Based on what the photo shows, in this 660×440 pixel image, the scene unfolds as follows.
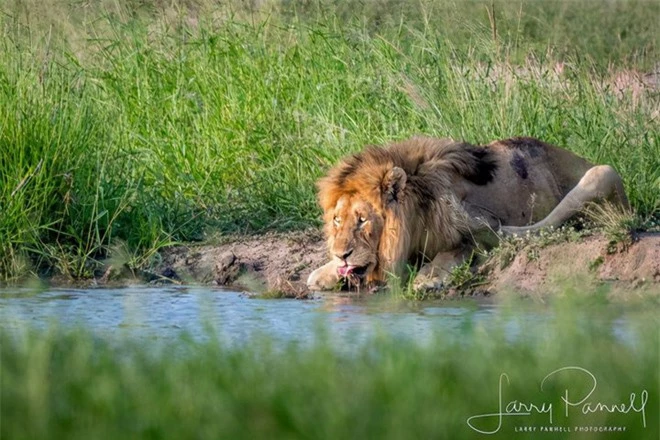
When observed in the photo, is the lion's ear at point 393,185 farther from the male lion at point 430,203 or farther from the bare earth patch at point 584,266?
the bare earth patch at point 584,266

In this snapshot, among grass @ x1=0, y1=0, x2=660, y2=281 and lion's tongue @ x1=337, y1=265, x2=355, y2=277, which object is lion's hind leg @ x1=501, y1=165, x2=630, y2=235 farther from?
lion's tongue @ x1=337, y1=265, x2=355, y2=277

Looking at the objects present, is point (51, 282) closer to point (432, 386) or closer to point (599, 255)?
point (599, 255)

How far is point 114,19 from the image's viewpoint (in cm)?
1159

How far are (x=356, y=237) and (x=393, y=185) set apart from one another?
375 mm

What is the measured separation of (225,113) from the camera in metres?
10.4

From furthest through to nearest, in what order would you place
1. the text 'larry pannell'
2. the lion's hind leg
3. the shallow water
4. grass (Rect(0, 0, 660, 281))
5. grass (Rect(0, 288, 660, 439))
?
grass (Rect(0, 0, 660, 281))
the lion's hind leg
the shallow water
the text 'larry pannell'
grass (Rect(0, 288, 660, 439))

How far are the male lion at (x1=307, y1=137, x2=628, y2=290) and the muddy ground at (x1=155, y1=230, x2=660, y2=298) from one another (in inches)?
10.5

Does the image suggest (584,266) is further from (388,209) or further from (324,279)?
(324,279)

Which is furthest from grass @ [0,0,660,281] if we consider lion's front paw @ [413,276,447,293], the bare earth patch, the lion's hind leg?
lion's front paw @ [413,276,447,293]

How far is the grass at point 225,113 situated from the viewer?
8.76m

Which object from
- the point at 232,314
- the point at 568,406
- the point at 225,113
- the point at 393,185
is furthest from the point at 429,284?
the point at 568,406

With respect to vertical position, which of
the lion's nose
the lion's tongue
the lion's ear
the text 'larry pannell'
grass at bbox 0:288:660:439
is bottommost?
the lion's tongue

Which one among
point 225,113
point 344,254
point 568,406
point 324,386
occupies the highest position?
point 225,113

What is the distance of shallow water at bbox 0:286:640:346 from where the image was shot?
636cm
